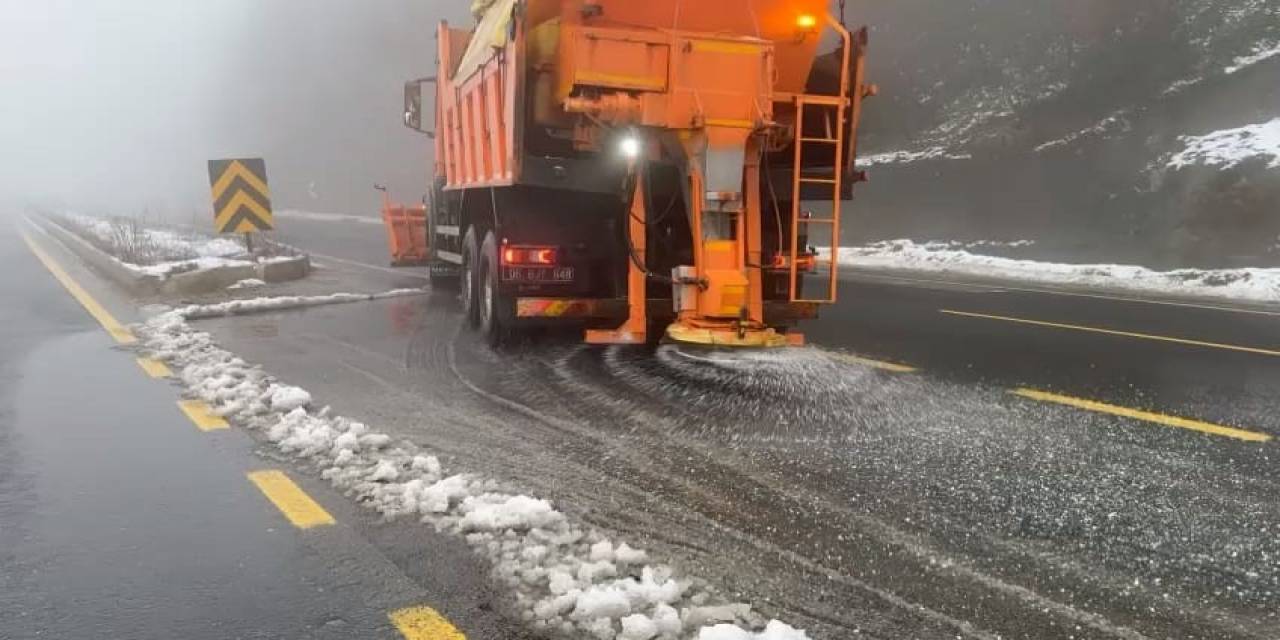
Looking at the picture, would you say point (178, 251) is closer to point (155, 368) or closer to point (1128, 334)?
point (155, 368)

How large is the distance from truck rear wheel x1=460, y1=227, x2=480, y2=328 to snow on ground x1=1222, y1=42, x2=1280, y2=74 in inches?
734

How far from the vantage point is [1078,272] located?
613 inches

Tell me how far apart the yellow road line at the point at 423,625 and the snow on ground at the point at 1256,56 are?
22.7 m

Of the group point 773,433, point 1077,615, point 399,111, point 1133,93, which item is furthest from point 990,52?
point 399,111

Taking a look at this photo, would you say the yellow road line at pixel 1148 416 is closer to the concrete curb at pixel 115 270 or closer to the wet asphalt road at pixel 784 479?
the wet asphalt road at pixel 784 479

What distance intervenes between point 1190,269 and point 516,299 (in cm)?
1236

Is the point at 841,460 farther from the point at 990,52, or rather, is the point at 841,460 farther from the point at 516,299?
the point at 990,52

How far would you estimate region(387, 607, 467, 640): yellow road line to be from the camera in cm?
293

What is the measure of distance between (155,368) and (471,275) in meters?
3.07

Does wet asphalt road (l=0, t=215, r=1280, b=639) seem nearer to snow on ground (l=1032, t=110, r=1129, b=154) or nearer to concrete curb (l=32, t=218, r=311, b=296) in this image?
concrete curb (l=32, t=218, r=311, b=296)

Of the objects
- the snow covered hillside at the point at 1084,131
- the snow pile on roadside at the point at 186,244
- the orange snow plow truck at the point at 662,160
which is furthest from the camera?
the snow covered hillside at the point at 1084,131

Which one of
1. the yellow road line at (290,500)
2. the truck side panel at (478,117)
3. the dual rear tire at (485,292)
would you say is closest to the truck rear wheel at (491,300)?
the dual rear tire at (485,292)

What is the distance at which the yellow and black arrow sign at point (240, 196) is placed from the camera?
13.7 metres

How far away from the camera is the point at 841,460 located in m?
4.70
